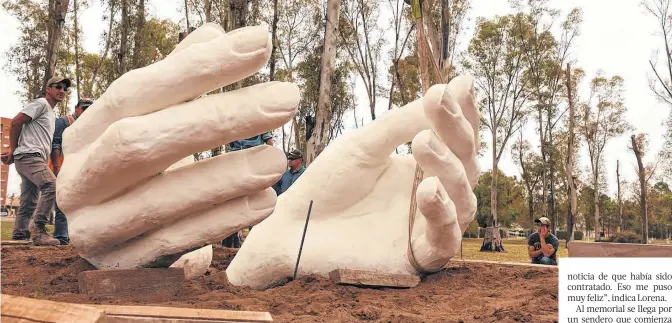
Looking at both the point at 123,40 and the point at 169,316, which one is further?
the point at 123,40

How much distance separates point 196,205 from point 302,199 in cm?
97

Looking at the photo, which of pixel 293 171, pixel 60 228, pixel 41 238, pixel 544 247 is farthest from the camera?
pixel 293 171

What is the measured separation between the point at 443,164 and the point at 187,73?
137cm

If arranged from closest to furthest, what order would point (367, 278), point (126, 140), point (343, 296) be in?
1. point (126, 140)
2. point (343, 296)
3. point (367, 278)

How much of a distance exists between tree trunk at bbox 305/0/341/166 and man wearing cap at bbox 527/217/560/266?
5560mm

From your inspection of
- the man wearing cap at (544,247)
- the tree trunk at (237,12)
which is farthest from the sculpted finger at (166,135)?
the tree trunk at (237,12)

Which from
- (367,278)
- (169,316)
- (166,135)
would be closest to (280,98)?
(166,135)

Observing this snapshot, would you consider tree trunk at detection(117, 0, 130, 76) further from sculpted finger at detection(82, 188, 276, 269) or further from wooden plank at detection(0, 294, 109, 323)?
wooden plank at detection(0, 294, 109, 323)

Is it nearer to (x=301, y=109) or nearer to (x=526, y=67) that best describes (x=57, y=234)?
(x=301, y=109)

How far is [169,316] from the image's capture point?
1.41m

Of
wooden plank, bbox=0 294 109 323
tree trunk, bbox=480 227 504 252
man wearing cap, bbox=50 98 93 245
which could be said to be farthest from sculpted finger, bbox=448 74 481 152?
tree trunk, bbox=480 227 504 252

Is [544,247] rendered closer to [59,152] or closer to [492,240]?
[59,152]

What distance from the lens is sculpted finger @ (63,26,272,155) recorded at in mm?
2643

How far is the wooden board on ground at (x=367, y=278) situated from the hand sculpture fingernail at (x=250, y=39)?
138 cm
